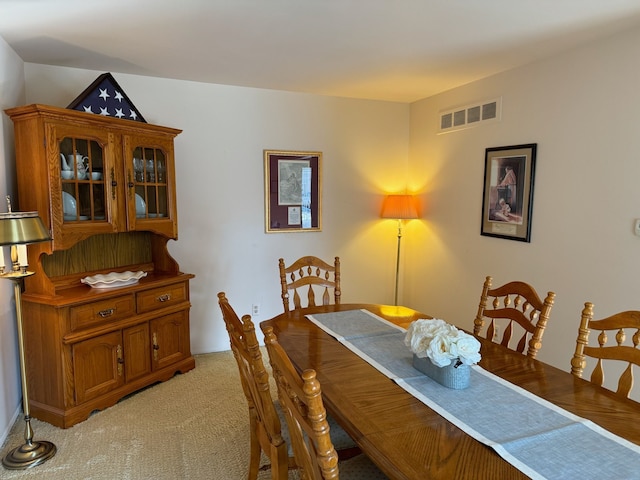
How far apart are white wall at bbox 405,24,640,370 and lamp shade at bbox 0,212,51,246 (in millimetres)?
3123

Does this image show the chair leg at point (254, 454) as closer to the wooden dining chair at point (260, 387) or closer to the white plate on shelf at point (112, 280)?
the wooden dining chair at point (260, 387)

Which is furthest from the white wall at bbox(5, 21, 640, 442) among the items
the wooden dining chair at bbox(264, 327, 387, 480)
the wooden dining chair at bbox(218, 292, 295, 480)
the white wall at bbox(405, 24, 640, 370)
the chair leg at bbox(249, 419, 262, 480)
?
the wooden dining chair at bbox(264, 327, 387, 480)

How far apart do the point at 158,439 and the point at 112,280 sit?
1074 millimetres

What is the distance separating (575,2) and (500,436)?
Result: 207cm

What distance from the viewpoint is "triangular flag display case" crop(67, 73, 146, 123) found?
2637mm

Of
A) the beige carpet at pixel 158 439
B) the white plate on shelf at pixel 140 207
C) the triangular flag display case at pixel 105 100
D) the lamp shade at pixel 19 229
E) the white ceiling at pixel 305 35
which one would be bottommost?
the beige carpet at pixel 158 439

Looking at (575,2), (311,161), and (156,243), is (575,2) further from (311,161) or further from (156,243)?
(156,243)

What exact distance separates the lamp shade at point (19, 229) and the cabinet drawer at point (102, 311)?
0.60m

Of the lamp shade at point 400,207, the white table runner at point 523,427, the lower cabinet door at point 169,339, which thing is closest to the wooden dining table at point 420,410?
the white table runner at point 523,427

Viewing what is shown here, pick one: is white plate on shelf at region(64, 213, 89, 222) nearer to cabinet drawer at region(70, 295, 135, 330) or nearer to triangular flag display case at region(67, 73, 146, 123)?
cabinet drawer at region(70, 295, 135, 330)

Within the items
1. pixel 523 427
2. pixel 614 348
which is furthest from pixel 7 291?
pixel 614 348

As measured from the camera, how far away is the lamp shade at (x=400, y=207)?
158 inches

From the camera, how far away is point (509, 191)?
3.15 meters

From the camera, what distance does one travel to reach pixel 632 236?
2.38 m
